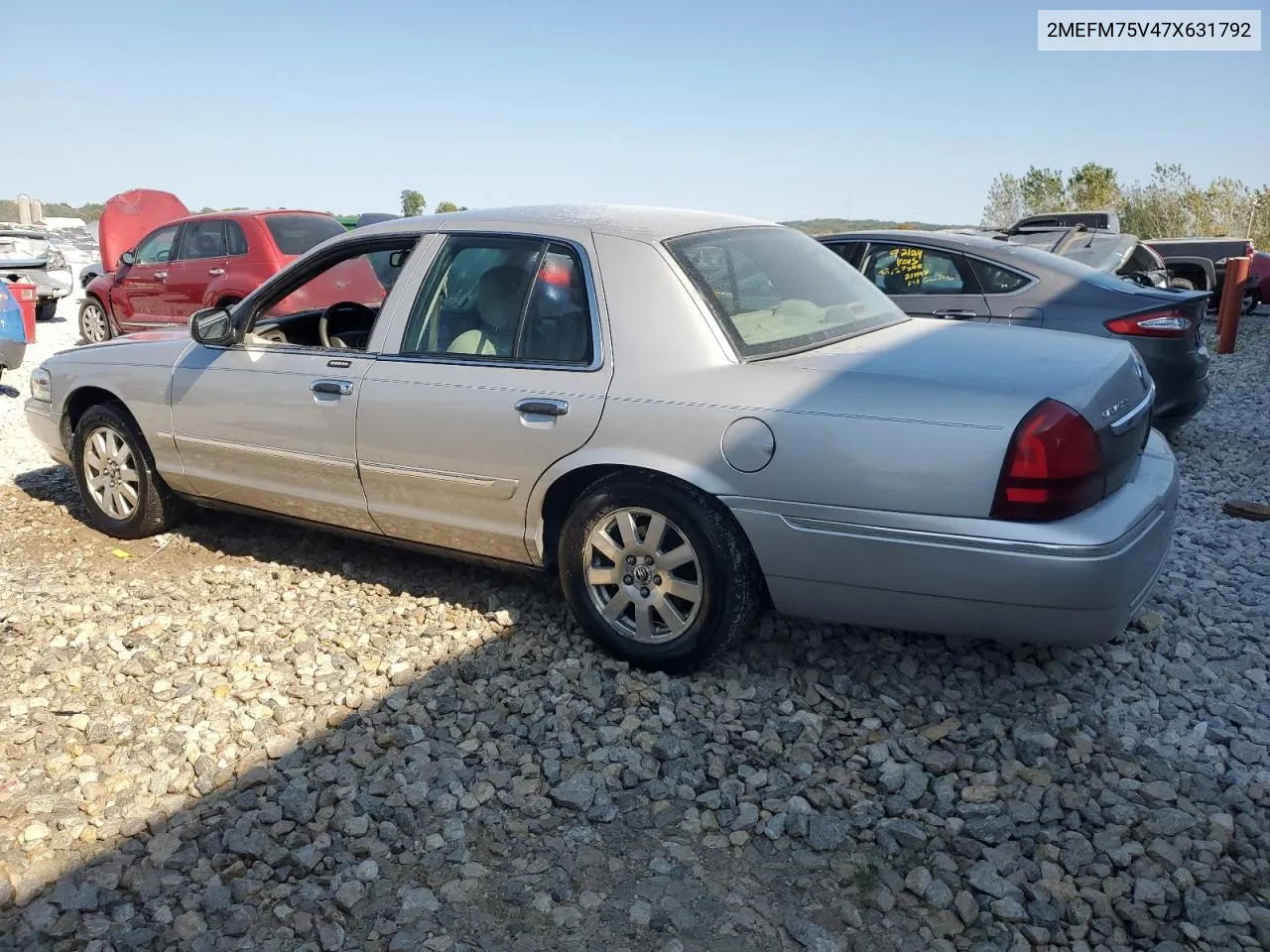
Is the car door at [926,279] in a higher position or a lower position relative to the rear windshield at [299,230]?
lower

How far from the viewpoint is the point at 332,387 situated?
4199 mm

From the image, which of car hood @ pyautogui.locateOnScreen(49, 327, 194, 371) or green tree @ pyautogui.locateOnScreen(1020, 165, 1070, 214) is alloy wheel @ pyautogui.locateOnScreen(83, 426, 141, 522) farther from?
green tree @ pyautogui.locateOnScreen(1020, 165, 1070, 214)

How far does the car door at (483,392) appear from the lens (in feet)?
12.1

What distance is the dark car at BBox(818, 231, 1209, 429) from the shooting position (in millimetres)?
6160

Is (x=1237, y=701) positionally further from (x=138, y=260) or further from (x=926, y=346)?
(x=138, y=260)

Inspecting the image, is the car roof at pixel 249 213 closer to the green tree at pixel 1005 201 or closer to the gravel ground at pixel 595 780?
the gravel ground at pixel 595 780

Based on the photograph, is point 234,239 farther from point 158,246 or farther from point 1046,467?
point 1046,467

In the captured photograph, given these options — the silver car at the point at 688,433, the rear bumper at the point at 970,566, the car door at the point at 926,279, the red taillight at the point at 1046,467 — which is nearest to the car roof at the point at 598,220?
the silver car at the point at 688,433

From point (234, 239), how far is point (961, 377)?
9.18 metres

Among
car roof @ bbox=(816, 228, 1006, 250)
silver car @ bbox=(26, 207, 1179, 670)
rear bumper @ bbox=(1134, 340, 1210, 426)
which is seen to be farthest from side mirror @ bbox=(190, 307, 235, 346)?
rear bumper @ bbox=(1134, 340, 1210, 426)

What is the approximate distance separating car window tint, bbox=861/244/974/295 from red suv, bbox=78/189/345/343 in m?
5.80

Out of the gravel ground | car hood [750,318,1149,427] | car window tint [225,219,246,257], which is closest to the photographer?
the gravel ground

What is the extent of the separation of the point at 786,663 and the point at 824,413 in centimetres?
106

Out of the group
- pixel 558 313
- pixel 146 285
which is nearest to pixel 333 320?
pixel 558 313
